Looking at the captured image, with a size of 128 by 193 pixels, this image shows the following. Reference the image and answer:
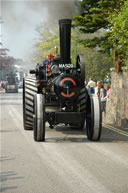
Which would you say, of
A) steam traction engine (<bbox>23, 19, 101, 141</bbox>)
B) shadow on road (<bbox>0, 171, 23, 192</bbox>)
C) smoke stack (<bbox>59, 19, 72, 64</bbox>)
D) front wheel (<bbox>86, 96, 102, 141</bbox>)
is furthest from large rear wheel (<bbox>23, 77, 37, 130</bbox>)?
shadow on road (<bbox>0, 171, 23, 192</bbox>)

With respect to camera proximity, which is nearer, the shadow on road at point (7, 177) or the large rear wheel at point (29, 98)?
the shadow on road at point (7, 177)

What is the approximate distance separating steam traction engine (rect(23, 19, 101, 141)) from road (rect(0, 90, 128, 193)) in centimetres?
52

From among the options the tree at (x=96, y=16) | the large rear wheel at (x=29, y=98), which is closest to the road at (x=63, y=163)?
the large rear wheel at (x=29, y=98)

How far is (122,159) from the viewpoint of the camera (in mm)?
9508

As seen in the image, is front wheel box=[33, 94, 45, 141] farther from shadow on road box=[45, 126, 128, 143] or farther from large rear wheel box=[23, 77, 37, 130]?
large rear wheel box=[23, 77, 37, 130]

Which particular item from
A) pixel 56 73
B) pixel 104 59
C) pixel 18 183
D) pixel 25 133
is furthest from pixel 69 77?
pixel 104 59

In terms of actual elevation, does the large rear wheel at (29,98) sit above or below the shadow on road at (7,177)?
above

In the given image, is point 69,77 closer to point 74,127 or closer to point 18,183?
point 74,127

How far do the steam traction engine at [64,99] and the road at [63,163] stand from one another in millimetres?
523

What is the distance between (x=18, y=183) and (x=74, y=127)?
7970 mm

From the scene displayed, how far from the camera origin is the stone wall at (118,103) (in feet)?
55.5

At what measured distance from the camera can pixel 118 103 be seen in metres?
17.7

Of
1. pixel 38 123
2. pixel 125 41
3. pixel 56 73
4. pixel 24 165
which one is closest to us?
pixel 24 165

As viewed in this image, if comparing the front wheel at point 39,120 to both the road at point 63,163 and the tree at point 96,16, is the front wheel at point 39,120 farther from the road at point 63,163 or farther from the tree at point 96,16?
the tree at point 96,16
